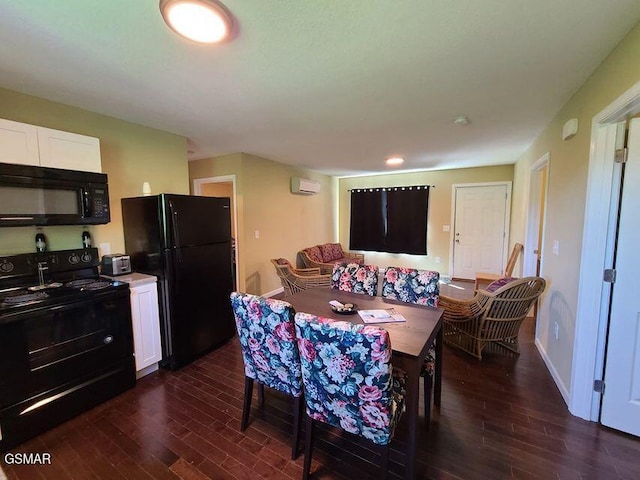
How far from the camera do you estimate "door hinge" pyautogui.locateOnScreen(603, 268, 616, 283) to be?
1.79 m

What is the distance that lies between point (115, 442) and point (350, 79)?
299 cm

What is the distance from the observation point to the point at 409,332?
1.64 metres

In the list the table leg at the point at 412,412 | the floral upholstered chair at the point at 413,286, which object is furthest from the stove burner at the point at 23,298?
the floral upholstered chair at the point at 413,286

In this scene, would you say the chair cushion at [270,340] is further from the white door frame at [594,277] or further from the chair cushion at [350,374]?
the white door frame at [594,277]

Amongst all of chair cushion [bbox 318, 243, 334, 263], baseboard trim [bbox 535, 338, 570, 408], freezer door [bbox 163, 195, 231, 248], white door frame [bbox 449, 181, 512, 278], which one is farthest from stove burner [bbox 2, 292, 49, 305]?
white door frame [bbox 449, 181, 512, 278]

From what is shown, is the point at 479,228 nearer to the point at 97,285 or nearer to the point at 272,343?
the point at 272,343

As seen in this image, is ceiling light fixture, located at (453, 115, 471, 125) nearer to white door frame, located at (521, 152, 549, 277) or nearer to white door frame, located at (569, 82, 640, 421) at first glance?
white door frame, located at (569, 82, 640, 421)

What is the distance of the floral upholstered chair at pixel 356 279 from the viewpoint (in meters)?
2.62

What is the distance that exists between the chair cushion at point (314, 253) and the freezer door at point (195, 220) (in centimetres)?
268

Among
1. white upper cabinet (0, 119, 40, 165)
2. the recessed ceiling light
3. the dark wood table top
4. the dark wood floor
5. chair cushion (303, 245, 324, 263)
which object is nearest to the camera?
the dark wood table top

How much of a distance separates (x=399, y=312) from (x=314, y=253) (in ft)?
13.0

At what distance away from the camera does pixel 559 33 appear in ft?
4.99

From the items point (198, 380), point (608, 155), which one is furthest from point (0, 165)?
point (608, 155)

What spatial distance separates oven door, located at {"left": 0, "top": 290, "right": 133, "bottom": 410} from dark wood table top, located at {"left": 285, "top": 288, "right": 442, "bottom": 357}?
1.47 m
